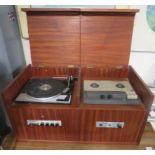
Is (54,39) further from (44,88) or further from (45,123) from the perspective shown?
(45,123)

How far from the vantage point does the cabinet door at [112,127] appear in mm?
862

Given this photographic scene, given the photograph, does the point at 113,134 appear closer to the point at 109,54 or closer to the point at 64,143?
the point at 64,143

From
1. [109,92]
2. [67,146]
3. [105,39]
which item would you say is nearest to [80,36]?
[105,39]

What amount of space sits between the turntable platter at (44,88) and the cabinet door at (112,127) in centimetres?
25

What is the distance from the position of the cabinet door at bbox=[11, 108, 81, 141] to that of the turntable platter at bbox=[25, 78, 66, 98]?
0.11 meters

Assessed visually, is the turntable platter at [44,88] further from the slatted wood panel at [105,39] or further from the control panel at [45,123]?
the slatted wood panel at [105,39]

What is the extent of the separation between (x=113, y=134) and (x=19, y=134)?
0.58 meters

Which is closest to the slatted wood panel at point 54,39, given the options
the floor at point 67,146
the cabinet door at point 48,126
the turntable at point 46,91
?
the turntable at point 46,91

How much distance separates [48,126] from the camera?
3.06ft

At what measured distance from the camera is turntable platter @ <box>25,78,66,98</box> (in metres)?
0.96

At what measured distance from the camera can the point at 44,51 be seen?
117 centimetres

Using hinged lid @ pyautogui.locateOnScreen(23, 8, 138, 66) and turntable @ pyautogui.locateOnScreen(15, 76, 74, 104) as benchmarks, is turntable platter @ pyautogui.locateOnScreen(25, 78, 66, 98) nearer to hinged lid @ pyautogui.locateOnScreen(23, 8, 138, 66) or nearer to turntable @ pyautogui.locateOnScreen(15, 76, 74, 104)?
turntable @ pyautogui.locateOnScreen(15, 76, 74, 104)

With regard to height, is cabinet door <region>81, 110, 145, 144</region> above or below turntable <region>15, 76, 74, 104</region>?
below

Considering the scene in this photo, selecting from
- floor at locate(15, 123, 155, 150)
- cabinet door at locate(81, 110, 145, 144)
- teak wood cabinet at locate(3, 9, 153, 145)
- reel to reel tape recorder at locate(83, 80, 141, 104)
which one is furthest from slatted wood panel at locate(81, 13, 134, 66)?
floor at locate(15, 123, 155, 150)
